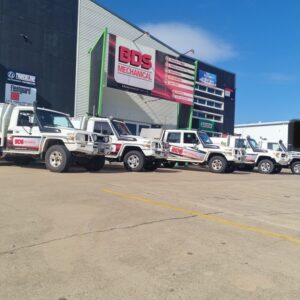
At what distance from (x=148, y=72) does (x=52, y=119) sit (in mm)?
15074

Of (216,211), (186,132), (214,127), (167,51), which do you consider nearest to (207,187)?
(216,211)

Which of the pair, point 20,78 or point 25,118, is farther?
point 20,78

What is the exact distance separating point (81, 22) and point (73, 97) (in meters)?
4.88

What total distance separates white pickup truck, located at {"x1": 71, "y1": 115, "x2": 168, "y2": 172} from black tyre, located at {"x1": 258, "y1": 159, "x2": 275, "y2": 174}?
873 centimetres

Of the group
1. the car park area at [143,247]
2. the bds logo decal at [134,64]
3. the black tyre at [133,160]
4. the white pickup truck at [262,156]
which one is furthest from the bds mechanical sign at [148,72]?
the car park area at [143,247]

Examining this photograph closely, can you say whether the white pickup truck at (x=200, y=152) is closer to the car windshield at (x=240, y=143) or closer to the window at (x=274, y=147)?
the car windshield at (x=240, y=143)

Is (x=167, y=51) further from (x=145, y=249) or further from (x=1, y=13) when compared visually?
(x=145, y=249)

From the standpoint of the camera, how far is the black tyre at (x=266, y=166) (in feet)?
76.2

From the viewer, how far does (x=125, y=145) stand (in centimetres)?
1656

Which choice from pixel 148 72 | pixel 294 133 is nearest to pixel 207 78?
pixel 148 72

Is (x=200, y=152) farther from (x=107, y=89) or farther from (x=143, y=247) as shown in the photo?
(x=143, y=247)

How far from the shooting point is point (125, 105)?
29203 millimetres

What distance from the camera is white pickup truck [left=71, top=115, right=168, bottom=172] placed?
1653cm

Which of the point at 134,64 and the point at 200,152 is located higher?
the point at 134,64
